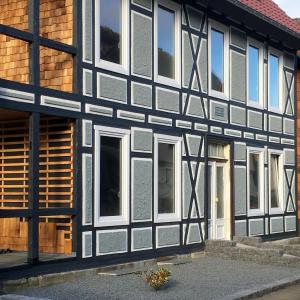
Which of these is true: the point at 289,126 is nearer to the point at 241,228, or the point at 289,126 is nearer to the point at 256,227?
the point at 256,227

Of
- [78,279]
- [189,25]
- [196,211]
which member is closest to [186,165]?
[196,211]

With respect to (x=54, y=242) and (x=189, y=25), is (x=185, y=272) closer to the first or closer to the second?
(x=54, y=242)

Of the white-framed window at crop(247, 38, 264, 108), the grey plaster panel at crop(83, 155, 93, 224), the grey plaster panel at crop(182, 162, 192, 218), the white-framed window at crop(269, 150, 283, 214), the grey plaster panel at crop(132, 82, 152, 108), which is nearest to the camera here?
the grey plaster panel at crop(83, 155, 93, 224)

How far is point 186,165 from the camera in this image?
15.1m

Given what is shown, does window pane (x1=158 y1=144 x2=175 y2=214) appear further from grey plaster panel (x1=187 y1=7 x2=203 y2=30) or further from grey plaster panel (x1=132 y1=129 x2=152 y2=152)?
grey plaster panel (x1=187 y1=7 x2=203 y2=30)

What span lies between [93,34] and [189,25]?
374cm

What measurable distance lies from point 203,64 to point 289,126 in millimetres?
5570

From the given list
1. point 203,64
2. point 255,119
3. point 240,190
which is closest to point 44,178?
point 203,64

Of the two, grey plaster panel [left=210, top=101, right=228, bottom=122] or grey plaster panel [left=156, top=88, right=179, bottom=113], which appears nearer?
grey plaster panel [left=156, top=88, right=179, bottom=113]

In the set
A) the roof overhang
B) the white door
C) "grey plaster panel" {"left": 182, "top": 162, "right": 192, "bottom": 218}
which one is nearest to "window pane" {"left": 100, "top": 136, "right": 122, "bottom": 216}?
"grey plaster panel" {"left": 182, "top": 162, "right": 192, "bottom": 218}

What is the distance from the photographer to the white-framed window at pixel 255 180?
58.7 ft

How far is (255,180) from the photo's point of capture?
60.2 feet

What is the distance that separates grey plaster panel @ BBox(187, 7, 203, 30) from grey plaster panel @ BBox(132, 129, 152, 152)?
330cm

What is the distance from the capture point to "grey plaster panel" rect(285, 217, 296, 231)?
1984cm
